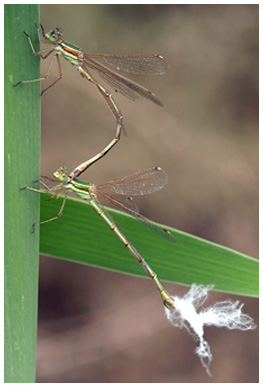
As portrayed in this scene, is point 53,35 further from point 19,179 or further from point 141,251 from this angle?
point 141,251

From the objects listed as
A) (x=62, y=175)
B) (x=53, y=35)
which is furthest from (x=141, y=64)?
(x=62, y=175)

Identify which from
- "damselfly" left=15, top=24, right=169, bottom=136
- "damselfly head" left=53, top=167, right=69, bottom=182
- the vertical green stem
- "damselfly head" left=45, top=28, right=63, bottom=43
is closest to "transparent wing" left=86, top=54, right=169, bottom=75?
"damselfly" left=15, top=24, right=169, bottom=136

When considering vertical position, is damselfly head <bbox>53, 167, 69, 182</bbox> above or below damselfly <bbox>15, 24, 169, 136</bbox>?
below

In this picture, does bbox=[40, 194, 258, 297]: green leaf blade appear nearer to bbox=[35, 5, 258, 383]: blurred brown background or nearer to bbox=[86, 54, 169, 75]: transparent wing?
bbox=[86, 54, 169, 75]: transparent wing

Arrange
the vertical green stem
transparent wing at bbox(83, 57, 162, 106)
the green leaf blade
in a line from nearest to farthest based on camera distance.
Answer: the vertical green stem < the green leaf blade < transparent wing at bbox(83, 57, 162, 106)

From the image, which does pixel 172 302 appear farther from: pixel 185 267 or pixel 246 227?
pixel 246 227

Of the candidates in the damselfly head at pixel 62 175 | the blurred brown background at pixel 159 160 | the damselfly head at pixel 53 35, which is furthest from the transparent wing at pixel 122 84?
the blurred brown background at pixel 159 160

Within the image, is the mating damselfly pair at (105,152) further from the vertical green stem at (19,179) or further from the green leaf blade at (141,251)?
the vertical green stem at (19,179)
